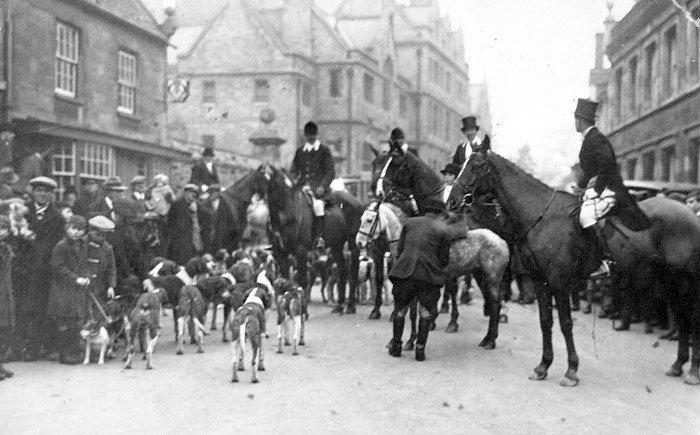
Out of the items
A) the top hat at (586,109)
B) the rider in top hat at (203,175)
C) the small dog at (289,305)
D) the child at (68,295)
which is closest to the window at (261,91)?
the rider in top hat at (203,175)

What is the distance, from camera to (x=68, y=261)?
9148 mm

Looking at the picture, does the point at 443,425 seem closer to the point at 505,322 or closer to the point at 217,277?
the point at 217,277

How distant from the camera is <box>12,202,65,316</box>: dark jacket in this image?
902 centimetres

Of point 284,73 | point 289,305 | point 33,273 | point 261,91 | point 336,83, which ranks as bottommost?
point 289,305

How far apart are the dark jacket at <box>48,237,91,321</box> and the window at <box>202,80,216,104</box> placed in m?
24.5

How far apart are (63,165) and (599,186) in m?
13.5

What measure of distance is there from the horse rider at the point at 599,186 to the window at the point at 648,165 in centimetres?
1242

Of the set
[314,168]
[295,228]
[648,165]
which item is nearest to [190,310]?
[295,228]

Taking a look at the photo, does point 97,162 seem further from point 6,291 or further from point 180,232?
point 6,291

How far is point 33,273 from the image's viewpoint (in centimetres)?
912

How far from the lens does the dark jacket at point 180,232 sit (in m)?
13.4

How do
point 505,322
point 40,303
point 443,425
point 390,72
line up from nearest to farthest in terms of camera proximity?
1. point 443,425
2. point 40,303
3. point 505,322
4. point 390,72

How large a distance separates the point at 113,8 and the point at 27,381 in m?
14.8

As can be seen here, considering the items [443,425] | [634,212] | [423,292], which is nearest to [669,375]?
[634,212]
